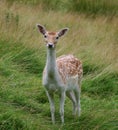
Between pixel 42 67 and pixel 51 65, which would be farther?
pixel 42 67

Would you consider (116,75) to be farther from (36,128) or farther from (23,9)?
(23,9)

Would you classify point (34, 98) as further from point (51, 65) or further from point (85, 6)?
point (85, 6)

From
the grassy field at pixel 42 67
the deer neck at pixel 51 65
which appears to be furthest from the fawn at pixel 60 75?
the grassy field at pixel 42 67

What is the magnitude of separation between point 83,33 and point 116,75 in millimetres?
2910

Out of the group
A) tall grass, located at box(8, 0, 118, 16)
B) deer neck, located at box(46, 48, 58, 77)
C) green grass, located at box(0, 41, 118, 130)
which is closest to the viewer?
green grass, located at box(0, 41, 118, 130)

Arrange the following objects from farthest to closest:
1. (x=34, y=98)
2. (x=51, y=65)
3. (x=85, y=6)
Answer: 1. (x=85, y=6)
2. (x=34, y=98)
3. (x=51, y=65)

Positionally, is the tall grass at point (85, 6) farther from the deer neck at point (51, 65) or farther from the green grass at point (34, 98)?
the deer neck at point (51, 65)

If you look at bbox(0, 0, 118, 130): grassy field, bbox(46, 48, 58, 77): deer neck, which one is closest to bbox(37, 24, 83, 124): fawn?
bbox(46, 48, 58, 77): deer neck

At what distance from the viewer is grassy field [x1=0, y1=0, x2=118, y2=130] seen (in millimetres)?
5719

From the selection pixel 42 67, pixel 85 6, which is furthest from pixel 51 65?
pixel 85 6

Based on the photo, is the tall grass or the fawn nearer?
the fawn

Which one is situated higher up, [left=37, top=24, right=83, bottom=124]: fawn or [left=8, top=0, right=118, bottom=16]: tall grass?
[left=37, top=24, right=83, bottom=124]: fawn

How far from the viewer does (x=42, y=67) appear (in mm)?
7992

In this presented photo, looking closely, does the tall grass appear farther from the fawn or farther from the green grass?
the fawn
